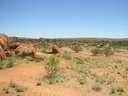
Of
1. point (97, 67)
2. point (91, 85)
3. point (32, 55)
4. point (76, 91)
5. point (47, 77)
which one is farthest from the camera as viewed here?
point (32, 55)

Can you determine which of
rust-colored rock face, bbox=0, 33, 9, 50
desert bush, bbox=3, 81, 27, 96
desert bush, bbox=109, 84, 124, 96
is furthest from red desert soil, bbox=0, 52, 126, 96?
rust-colored rock face, bbox=0, 33, 9, 50

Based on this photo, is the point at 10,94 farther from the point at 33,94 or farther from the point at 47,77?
the point at 47,77

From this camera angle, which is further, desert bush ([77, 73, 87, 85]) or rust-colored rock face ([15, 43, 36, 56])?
rust-colored rock face ([15, 43, 36, 56])

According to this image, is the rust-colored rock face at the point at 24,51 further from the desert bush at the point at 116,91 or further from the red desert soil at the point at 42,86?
the desert bush at the point at 116,91

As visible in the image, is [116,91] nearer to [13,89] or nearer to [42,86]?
[42,86]

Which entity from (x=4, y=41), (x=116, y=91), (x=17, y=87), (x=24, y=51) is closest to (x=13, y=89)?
(x=17, y=87)

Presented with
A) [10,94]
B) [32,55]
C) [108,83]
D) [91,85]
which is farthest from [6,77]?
[32,55]

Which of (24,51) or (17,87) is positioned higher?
(24,51)

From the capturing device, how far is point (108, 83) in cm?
1658

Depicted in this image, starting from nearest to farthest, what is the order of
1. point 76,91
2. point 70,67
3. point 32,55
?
point 76,91 → point 70,67 → point 32,55

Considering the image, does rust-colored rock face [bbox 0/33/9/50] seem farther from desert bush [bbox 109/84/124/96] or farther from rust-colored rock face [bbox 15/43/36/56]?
desert bush [bbox 109/84/124/96]

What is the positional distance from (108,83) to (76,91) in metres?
3.04

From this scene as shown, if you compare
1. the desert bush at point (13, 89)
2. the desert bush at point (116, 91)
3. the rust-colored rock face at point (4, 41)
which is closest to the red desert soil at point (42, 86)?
the desert bush at point (13, 89)

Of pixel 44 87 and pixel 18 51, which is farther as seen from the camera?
pixel 18 51
